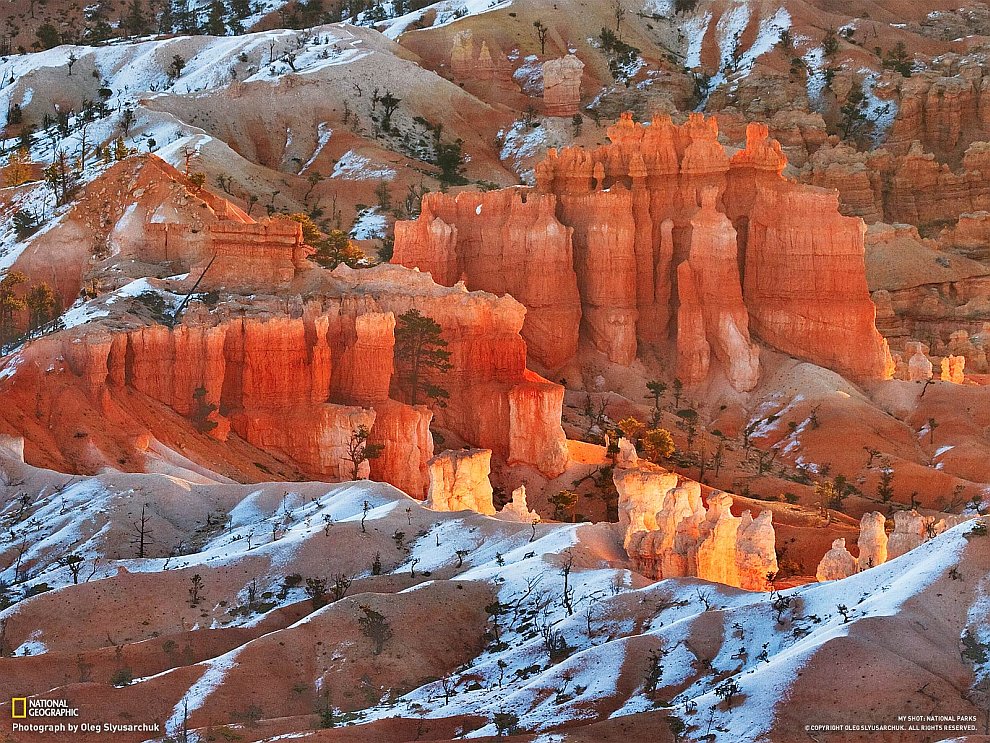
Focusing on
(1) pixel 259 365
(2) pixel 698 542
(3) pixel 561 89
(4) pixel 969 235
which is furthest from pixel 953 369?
(2) pixel 698 542

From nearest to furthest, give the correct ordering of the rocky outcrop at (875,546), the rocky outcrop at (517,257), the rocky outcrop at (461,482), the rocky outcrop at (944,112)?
the rocky outcrop at (875,546)
the rocky outcrop at (461,482)
the rocky outcrop at (517,257)
the rocky outcrop at (944,112)

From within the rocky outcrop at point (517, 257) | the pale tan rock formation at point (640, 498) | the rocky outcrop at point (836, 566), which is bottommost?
the rocky outcrop at point (517, 257)

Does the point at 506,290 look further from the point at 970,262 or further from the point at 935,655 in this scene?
the point at 935,655

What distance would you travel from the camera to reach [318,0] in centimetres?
16725

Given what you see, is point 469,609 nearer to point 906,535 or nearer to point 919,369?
point 906,535

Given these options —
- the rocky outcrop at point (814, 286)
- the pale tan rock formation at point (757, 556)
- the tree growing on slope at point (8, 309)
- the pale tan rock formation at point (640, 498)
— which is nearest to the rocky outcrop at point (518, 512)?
the pale tan rock formation at point (640, 498)

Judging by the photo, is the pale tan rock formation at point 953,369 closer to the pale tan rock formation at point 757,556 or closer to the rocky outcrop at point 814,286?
the rocky outcrop at point 814,286

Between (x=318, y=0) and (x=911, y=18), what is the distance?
43952 millimetres

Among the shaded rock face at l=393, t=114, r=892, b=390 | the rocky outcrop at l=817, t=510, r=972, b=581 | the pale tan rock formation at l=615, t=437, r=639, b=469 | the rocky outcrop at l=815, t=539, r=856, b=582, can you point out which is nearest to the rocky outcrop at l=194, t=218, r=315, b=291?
the pale tan rock formation at l=615, t=437, r=639, b=469

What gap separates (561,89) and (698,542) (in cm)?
8932

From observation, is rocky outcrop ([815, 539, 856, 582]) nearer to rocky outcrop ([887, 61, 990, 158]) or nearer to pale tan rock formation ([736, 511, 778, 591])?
pale tan rock formation ([736, 511, 778, 591])

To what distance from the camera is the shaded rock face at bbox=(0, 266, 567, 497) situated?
205ft

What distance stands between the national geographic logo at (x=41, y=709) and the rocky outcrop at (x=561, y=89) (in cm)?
9924

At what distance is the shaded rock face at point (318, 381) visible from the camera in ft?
205
